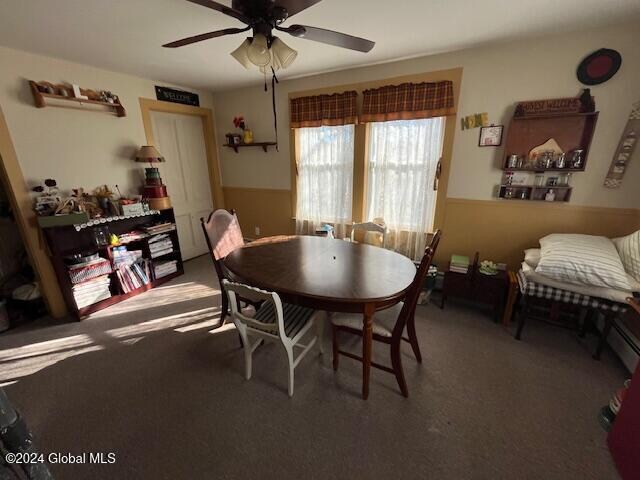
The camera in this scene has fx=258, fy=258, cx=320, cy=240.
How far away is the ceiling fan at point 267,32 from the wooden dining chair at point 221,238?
125cm

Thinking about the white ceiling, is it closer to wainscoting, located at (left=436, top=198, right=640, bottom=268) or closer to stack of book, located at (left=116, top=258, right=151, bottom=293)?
wainscoting, located at (left=436, top=198, right=640, bottom=268)

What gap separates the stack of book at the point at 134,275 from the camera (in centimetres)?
278

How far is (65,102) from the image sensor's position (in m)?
2.45

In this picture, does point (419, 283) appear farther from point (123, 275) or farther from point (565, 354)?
point (123, 275)

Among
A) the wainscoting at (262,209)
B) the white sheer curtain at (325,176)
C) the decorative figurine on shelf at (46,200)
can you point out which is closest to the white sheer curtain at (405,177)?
the white sheer curtain at (325,176)

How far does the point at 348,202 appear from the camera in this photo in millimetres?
3209

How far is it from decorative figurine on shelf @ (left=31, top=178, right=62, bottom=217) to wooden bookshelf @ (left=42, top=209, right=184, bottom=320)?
0.16 metres

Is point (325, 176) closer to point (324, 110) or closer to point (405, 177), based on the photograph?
point (324, 110)

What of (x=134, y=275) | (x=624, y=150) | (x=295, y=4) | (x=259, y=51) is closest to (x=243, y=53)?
(x=259, y=51)

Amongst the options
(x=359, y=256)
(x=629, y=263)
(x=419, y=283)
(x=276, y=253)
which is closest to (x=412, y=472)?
(x=419, y=283)

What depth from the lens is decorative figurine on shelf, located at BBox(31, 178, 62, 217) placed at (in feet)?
7.48

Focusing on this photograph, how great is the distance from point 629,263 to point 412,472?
2.08 m

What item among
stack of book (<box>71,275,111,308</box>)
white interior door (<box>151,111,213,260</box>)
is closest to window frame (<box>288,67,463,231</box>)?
white interior door (<box>151,111,213,260</box>)

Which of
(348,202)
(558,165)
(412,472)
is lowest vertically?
(412,472)
